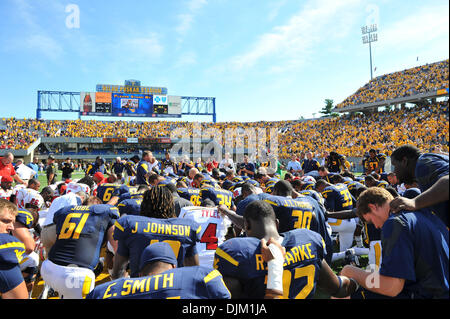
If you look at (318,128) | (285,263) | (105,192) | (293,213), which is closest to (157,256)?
(285,263)

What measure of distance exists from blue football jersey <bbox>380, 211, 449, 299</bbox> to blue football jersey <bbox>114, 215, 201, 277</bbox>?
1738 millimetres

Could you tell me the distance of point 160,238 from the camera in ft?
9.52

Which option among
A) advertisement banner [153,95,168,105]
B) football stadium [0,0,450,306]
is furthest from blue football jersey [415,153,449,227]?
advertisement banner [153,95,168,105]

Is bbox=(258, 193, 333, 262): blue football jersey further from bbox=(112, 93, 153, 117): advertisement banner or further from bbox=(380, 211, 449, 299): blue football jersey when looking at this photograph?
bbox=(112, 93, 153, 117): advertisement banner

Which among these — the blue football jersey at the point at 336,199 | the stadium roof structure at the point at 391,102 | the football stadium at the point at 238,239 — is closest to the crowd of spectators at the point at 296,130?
the stadium roof structure at the point at 391,102

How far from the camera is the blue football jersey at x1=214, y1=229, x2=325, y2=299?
2.21 metres

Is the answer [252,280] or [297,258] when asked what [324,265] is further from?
[252,280]

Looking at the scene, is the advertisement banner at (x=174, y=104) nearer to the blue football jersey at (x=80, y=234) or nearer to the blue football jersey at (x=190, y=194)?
the blue football jersey at (x=190, y=194)

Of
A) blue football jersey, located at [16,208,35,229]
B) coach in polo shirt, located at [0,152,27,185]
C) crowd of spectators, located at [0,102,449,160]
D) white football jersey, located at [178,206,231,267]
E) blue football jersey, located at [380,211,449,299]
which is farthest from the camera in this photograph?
crowd of spectators, located at [0,102,449,160]

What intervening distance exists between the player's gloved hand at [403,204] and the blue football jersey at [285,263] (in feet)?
2.45

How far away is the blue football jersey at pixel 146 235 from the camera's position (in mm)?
2885

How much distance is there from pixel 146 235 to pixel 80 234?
3.68 ft
